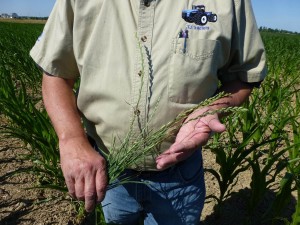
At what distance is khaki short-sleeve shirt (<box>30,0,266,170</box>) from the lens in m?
1.02

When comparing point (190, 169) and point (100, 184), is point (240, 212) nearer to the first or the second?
point (190, 169)

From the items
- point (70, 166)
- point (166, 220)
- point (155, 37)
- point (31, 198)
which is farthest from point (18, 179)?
point (155, 37)

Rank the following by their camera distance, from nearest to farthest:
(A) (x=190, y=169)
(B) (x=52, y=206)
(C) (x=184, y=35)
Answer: (C) (x=184, y=35)
(A) (x=190, y=169)
(B) (x=52, y=206)

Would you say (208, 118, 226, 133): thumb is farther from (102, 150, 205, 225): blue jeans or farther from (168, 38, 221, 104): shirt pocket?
(102, 150, 205, 225): blue jeans

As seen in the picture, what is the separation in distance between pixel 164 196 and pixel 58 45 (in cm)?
64

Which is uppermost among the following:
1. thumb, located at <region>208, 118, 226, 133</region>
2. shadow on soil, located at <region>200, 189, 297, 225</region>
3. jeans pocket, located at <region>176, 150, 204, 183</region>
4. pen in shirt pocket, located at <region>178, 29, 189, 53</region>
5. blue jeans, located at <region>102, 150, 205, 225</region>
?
pen in shirt pocket, located at <region>178, 29, 189, 53</region>

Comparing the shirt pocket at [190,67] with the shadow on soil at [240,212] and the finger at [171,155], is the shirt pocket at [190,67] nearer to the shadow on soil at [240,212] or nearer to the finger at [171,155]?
the finger at [171,155]

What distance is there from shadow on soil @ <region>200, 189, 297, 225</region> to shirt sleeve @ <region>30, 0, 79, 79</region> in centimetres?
145

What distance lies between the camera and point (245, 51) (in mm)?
1131

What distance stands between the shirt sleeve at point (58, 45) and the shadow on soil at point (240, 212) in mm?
1446

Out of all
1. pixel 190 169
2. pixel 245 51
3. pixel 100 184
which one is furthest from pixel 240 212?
pixel 100 184

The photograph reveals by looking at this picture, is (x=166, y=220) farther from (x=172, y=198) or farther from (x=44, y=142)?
(x=44, y=142)

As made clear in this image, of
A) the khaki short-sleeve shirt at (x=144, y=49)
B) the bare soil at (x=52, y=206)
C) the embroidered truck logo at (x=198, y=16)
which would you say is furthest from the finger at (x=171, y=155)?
the bare soil at (x=52, y=206)

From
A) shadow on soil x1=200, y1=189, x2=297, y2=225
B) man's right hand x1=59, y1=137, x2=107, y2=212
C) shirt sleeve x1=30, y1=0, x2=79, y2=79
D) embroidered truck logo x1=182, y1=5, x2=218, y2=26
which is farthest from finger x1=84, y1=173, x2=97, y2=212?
shadow on soil x1=200, y1=189, x2=297, y2=225
